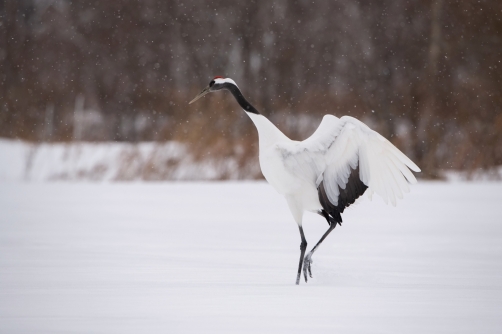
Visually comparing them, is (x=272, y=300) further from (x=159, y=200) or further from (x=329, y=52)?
(x=329, y=52)

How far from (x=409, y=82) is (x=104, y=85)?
9.50 m

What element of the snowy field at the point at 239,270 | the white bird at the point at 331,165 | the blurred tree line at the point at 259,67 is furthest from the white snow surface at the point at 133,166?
the white bird at the point at 331,165

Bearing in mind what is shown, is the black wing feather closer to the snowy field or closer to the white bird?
the white bird

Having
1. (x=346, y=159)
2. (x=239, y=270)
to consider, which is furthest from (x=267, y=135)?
(x=239, y=270)

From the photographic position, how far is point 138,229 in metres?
7.05

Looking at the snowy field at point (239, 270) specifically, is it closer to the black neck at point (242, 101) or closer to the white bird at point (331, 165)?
the white bird at point (331, 165)

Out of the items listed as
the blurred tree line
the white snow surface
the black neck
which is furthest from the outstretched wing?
the blurred tree line

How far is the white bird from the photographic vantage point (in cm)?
431

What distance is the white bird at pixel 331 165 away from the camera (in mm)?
4309

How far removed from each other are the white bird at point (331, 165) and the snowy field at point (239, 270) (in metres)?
0.35

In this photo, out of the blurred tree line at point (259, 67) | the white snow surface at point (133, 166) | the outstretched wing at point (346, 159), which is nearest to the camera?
the outstretched wing at point (346, 159)

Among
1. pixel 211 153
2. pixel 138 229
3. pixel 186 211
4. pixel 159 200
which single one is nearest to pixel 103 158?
pixel 211 153

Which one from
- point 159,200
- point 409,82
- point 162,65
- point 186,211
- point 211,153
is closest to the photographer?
point 186,211

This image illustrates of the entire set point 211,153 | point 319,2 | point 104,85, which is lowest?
point 211,153
